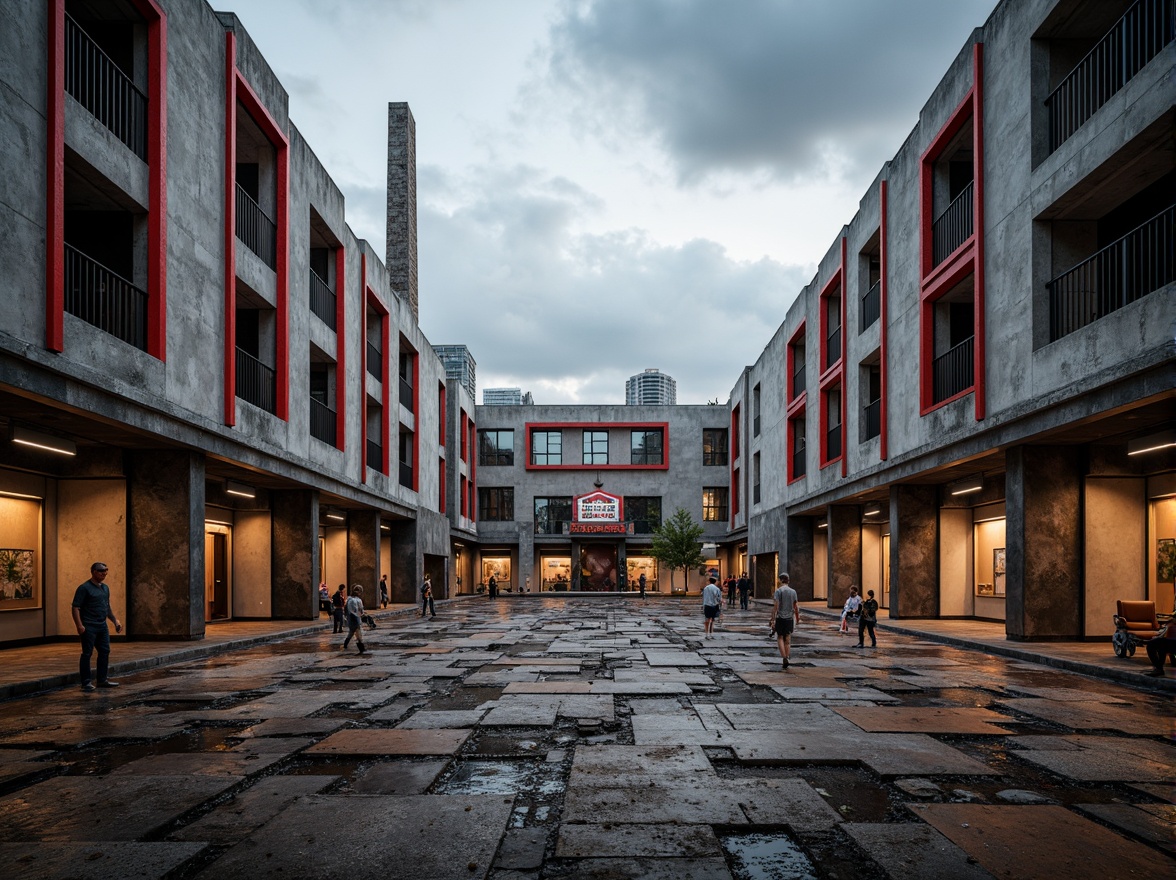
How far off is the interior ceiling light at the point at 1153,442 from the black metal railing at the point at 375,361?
2450 centimetres

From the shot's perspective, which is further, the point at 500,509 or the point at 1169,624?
the point at 500,509

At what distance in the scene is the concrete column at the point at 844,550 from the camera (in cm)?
3178

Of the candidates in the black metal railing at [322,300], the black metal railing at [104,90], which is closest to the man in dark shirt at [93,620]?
the black metal railing at [104,90]

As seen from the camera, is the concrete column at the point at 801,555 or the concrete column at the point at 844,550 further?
the concrete column at the point at 801,555

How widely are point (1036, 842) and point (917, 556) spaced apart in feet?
67.7

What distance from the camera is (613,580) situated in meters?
56.3

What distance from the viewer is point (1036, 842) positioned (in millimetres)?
5355

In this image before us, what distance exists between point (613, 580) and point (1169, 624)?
4500cm

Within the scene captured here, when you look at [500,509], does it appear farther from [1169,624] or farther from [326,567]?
[1169,624]

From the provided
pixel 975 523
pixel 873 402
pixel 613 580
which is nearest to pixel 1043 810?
pixel 975 523

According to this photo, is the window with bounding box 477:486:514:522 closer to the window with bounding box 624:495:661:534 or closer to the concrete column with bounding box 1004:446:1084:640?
the window with bounding box 624:495:661:534

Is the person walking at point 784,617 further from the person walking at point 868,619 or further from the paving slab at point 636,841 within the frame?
the paving slab at point 636,841

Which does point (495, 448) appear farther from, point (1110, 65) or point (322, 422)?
point (1110, 65)

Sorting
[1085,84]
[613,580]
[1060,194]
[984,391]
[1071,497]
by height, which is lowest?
[613,580]
